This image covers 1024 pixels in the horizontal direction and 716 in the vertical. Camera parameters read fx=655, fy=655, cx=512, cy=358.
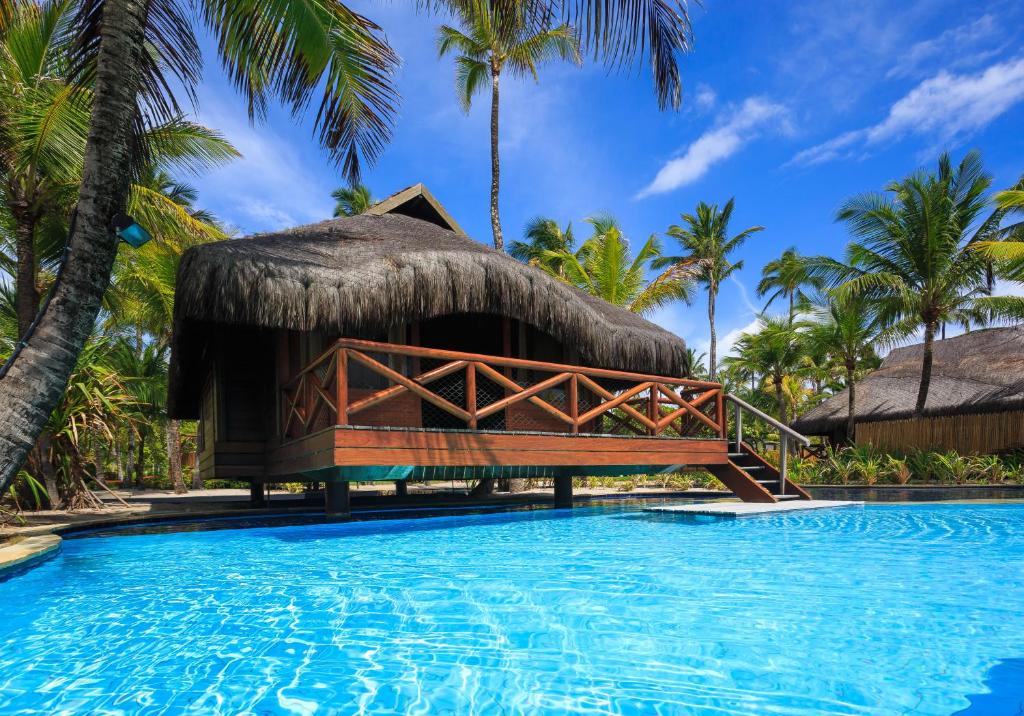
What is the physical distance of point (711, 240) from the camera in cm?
2792

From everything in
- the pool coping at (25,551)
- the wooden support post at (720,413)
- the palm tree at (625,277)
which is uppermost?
the palm tree at (625,277)

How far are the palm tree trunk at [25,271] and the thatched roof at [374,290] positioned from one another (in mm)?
1884

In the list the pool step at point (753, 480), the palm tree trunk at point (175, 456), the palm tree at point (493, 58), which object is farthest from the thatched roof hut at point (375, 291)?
the palm tree trunk at point (175, 456)

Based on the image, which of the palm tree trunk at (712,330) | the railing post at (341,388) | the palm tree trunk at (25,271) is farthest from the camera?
the palm tree trunk at (712,330)

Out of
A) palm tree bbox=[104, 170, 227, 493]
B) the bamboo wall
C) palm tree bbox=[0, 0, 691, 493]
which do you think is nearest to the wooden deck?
palm tree bbox=[0, 0, 691, 493]

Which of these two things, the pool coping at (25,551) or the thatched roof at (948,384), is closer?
the pool coping at (25,551)

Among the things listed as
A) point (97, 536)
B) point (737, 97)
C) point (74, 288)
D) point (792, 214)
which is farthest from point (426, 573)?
point (792, 214)

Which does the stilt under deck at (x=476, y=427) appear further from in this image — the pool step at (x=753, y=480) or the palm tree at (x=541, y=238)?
the palm tree at (x=541, y=238)

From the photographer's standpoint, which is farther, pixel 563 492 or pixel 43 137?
pixel 563 492

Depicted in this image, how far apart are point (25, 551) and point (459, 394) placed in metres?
5.22

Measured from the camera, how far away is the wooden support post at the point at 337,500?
25.7 feet

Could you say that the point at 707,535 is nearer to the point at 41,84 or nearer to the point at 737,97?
the point at 737,97

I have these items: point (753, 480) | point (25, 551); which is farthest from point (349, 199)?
point (25, 551)

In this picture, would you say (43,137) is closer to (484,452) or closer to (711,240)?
(484,452)
